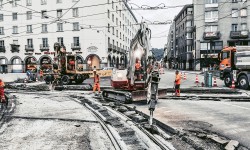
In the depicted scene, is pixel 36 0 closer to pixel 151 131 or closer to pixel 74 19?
pixel 74 19

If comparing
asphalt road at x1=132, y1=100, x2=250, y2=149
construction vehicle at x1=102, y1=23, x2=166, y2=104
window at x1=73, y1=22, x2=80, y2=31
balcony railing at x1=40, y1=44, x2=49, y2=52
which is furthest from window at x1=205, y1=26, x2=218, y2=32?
asphalt road at x1=132, y1=100, x2=250, y2=149

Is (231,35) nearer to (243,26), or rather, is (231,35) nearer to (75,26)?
(243,26)

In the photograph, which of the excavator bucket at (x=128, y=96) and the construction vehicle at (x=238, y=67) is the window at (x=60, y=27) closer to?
the construction vehicle at (x=238, y=67)

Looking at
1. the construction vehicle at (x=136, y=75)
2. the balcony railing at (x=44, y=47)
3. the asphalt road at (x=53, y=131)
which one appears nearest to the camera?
the asphalt road at (x=53, y=131)

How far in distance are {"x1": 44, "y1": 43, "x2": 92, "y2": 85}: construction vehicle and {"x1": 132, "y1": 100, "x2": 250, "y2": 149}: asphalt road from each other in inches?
541

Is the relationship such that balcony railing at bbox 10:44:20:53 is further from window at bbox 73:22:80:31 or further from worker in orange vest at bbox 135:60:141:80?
worker in orange vest at bbox 135:60:141:80

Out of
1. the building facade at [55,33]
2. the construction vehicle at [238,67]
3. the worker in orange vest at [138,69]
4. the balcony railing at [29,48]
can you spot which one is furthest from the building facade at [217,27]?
the worker in orange vest at [138,69]

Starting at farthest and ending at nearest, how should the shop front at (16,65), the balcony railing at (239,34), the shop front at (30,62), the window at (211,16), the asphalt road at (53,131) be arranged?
the window at (211,16) < the balcony railing at (239,34) < the shop front at (16,65) < the shop front at (30,62) < the asphalt road at (53,131)

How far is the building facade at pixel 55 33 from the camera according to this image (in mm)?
42781

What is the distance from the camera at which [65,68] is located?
24172mm

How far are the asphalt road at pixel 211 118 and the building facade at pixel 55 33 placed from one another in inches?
1212

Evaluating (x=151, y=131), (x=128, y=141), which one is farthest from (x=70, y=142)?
A: (x=151, y=131)

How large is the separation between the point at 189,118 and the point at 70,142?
464 cm

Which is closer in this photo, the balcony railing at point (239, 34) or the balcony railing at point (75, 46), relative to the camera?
the balcony railing at point (75, 46)
